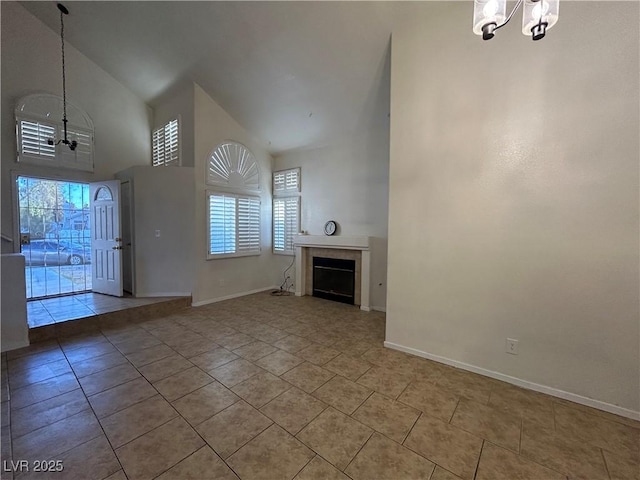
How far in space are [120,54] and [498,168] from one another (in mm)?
5664

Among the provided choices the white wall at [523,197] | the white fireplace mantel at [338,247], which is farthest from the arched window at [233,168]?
the white wall at [523,197]

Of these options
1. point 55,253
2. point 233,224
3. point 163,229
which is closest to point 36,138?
point 55,253

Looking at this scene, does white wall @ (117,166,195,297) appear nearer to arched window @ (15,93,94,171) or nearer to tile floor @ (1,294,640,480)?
arched window @ (15,93,94,171)

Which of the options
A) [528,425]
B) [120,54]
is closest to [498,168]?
[528,425]

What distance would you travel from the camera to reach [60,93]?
4.32m

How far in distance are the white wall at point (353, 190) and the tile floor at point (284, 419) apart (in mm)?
1991

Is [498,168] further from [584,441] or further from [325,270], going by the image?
[325,270]

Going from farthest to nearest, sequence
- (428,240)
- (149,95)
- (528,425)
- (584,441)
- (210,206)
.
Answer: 1. (149,95)
2. (210,206)
3. (428,240)
4. (528,425)
5. (584,441)

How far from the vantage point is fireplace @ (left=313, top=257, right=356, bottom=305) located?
486 centimetres

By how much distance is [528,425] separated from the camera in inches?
74.3

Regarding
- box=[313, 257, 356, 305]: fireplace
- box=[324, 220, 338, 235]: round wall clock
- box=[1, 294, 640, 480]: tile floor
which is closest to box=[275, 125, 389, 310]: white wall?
box=[324, 220, 338, 235]: round wall clock

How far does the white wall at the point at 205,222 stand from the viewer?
453 centimetres

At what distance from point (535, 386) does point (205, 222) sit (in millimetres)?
4848

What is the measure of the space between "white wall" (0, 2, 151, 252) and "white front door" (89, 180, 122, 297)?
0.48 meters
